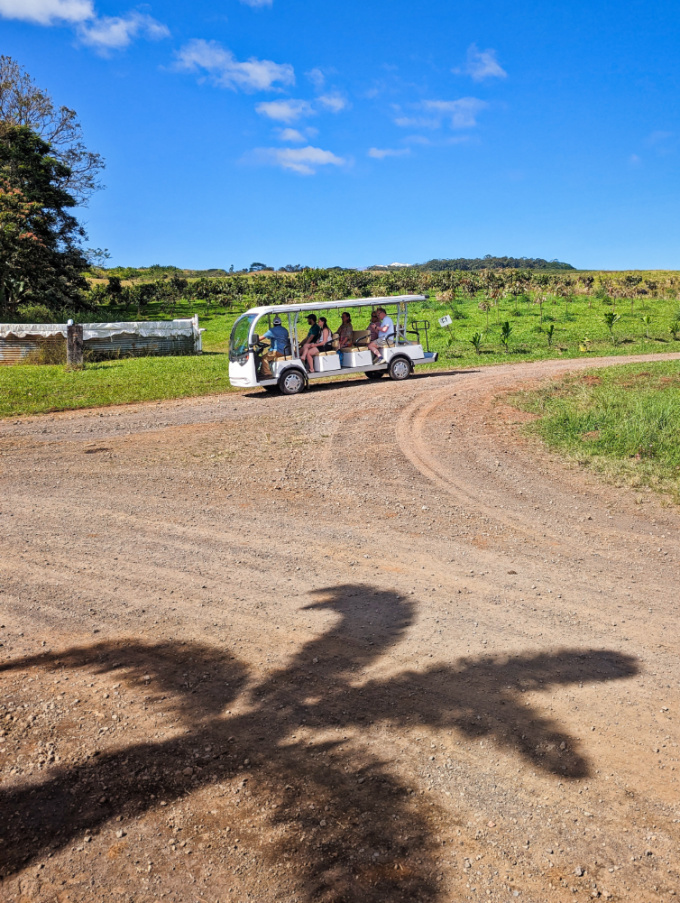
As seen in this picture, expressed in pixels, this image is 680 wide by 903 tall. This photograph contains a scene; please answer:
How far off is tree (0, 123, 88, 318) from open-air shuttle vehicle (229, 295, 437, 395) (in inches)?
790

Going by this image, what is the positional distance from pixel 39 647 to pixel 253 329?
11.4 meters

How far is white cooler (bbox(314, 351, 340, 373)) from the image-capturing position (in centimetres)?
1692

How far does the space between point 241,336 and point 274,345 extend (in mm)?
785

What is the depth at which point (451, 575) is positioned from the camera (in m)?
6.42

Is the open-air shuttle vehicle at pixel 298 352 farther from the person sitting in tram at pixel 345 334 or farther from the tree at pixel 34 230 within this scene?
the tree at pixel 34 230

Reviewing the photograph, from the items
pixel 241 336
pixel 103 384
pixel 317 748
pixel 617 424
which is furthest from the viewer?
pixel 103 384

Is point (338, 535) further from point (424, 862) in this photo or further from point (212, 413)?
point (212, 413)

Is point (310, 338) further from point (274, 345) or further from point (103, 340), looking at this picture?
point (103, 340)

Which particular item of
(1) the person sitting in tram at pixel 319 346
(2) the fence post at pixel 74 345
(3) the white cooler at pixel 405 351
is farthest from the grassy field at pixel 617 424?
(2) the fence post at pixel 74 345

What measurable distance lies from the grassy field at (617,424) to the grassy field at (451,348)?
571cm

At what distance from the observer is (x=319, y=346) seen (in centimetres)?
1705

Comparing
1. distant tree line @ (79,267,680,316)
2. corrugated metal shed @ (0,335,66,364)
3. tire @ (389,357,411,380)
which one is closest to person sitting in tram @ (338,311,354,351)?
tire @ (389,357,411,380)

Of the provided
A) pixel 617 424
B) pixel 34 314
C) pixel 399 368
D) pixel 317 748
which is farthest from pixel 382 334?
pixel 34 314

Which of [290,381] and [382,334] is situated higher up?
[382,334]
